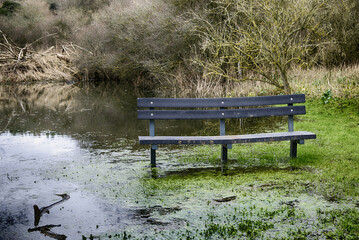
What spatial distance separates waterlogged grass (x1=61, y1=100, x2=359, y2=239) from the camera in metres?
4.58

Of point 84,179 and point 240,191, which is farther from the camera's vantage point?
point 84,179

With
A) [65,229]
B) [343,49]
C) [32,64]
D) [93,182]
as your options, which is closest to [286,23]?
[343,49]

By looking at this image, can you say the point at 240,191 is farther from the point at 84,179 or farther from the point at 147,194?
the point at 84,179

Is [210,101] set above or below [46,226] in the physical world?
above

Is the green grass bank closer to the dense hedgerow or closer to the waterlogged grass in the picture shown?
the waterlogged grass

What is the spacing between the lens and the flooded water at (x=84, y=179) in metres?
4.88

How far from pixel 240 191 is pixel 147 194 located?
48.6 inches

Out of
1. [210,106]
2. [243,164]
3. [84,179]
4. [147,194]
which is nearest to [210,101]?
[210,106]

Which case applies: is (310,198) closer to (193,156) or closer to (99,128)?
(193,156)

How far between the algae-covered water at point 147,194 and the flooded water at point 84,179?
14 millimetres

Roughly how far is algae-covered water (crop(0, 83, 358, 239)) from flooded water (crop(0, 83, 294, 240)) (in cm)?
1

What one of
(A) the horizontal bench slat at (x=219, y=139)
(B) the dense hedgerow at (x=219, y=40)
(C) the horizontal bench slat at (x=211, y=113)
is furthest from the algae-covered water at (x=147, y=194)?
(B) the dense hedgerow at (x=219, y=40)

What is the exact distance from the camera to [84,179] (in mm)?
6805

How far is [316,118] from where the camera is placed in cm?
1243
